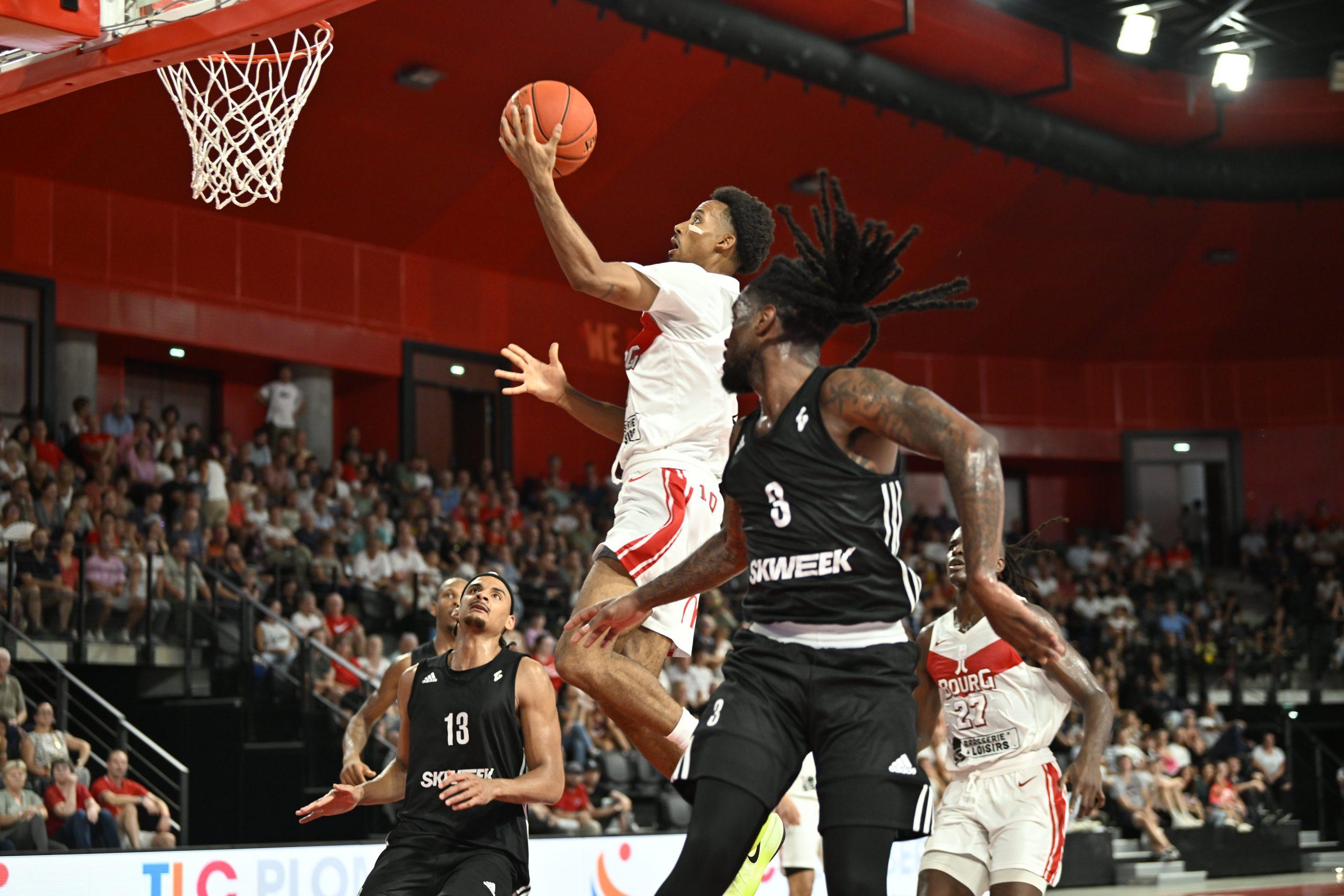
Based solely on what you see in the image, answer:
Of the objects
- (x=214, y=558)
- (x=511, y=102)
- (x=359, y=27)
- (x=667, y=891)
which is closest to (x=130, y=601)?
(x=214, y=558)

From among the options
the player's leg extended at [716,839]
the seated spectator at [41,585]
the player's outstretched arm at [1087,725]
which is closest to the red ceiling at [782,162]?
the seated spectator at [41,585]

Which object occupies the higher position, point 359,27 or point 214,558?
point 359,27

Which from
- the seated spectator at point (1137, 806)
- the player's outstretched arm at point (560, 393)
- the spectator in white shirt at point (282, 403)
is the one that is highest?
the spectator in white shirt at point (282, 403)

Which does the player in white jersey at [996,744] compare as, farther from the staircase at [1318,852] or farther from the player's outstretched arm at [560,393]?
the staircase at [1318,852]

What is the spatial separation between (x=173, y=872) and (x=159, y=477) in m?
8.12

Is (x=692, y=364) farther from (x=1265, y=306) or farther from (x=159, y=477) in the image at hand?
(x=1265, y=306)

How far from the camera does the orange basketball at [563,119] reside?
577cm

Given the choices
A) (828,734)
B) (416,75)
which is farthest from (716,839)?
(416,75)

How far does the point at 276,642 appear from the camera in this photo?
13.6 metres

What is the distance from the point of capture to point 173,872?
8.25 meters

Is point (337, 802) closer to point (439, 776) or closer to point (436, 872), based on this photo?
point (439, 776)

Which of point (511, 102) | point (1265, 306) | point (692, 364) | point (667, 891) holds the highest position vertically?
point (1265, 306)

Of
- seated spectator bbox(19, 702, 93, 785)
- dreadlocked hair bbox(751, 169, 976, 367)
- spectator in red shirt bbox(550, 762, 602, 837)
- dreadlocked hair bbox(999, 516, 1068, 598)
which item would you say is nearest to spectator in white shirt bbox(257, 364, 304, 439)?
spectator in red shirt bbox(550, 762, 602, 837)

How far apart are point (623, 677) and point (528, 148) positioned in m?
1.87
